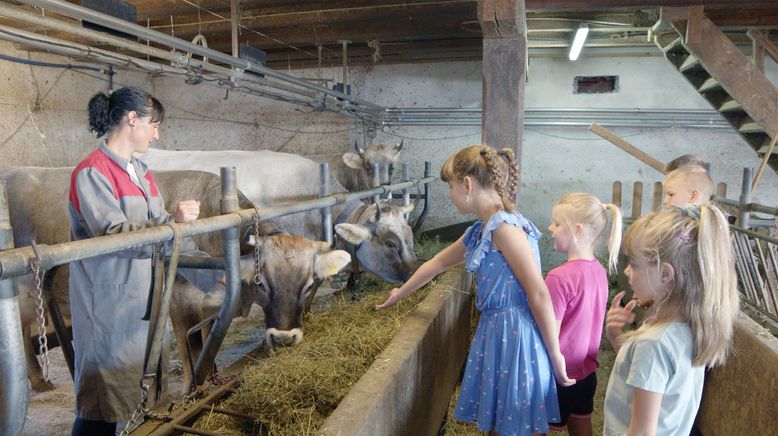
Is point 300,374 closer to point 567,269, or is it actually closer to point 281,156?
point 567,269

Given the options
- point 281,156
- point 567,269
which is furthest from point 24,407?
point 281,156

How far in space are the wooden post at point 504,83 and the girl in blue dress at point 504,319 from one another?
3.81ft

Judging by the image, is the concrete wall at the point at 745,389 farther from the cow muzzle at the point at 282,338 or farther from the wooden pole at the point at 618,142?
the wooden pole at the point at 618,142

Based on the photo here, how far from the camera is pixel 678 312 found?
5.05 ft

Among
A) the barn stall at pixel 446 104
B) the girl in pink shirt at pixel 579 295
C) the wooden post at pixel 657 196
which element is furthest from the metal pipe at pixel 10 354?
the wooden post at pixel 657 196

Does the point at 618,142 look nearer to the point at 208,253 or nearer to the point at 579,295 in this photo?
the point at 579,295

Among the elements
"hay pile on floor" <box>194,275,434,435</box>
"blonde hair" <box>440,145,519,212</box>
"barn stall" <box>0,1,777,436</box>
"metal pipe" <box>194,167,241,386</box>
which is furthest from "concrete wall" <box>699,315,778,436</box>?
"barn stall" <box>0,1,777,436</box>

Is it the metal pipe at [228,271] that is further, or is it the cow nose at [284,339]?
the cow nose at [284,339]

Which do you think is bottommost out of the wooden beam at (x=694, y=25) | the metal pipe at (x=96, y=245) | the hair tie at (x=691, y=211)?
the metal pipe at (x=96, y=245)

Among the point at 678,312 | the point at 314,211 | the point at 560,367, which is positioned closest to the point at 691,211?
the point at 678,312

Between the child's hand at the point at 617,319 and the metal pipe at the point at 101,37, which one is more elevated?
the metal pipe at the point at 101,37

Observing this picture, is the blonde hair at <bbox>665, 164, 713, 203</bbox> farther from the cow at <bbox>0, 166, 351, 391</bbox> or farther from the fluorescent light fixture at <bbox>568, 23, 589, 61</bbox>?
the fluorescent light fixture at <bbox>568, 23, 589, 61</bbox>

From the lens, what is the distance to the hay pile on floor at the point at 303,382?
2125mm

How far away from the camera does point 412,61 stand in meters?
9.64
